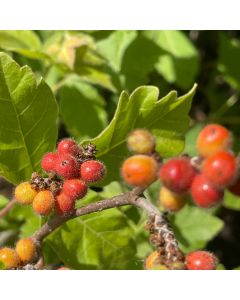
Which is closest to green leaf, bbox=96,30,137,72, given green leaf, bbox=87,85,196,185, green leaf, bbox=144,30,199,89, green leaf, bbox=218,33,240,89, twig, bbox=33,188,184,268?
green leaf, bbox=144,30,199,89

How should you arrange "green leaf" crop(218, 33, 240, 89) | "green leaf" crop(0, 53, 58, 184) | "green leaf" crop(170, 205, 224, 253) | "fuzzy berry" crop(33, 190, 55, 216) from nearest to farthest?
"fuzzy berry" crop(33, 190, 55, 216)
"green leaf" crop(0, 53, 58, 184)
"green leaf" crop(170, 205, 224, 253)
"green leaf" crop(218, 33, 240, 89)

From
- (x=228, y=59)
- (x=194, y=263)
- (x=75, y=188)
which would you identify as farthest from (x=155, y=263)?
(x=228, y=59)

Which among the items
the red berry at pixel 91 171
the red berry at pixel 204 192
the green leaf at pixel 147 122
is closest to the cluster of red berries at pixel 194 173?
the red berry at pixel 204 192

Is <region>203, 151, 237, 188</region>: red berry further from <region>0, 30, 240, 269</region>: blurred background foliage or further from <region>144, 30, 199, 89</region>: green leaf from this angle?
<region>144, 30, 199, 89</region>: green leaf

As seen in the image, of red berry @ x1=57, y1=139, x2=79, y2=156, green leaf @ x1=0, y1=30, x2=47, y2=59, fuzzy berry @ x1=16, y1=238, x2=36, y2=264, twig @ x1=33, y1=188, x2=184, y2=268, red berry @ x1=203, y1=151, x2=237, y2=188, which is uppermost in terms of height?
green leaf @ x1=0, y1=30, x2=47, y2=59

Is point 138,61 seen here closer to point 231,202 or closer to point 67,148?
point 231,202
